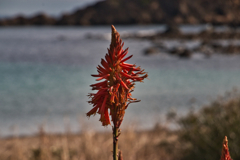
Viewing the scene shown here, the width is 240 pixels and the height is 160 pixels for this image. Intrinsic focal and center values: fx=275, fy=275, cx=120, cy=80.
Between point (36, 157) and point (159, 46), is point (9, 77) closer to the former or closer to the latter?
point (36, 157)

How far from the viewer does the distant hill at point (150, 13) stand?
52.0m

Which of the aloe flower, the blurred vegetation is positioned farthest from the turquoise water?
the aloe flower

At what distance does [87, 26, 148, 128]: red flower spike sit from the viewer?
739mm

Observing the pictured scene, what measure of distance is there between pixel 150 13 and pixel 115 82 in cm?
6360

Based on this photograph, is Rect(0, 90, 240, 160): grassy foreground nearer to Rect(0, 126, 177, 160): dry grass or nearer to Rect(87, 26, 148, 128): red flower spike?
Rect(0, 126, 177, 160): dry grass

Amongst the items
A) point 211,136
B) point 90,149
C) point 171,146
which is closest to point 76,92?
point 171,146

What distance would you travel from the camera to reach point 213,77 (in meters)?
14.8

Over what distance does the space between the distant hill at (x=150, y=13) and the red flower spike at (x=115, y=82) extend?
49653 mm

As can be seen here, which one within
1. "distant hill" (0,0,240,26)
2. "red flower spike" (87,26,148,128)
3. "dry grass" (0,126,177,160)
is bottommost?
"dry grass" (0,126,177,160)

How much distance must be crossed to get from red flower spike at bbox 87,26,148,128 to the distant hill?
163 feet

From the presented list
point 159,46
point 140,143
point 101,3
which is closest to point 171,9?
point 101,3

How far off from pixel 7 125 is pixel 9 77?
7061 millimetres

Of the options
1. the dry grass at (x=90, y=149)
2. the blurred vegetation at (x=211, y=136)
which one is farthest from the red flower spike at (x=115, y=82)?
the blurred vegetation at (x=211, y=136)

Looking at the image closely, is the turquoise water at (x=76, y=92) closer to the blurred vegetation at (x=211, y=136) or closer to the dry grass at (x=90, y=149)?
the dry grass at (x=90, y=149)
